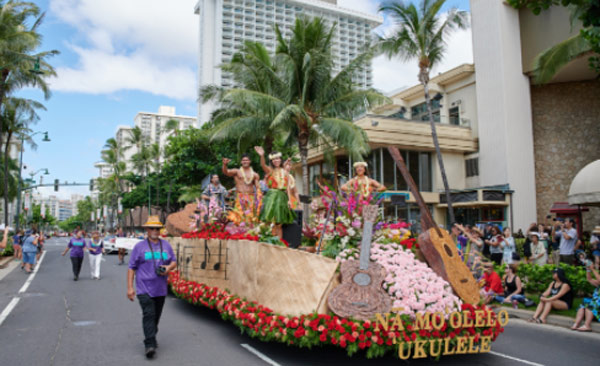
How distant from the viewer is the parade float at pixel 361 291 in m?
5.09

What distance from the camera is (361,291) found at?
535 cm

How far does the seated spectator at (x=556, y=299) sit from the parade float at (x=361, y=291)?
3981 mm

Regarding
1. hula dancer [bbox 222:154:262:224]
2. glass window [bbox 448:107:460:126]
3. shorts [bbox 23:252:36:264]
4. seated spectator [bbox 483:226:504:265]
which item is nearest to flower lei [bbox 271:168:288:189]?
hula dancer [bbox 222:154:262:224]

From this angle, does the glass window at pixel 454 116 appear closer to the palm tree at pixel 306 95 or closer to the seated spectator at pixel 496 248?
the palm tree at pixel 306 95

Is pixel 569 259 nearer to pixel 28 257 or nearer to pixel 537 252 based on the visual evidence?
pixel 537 252

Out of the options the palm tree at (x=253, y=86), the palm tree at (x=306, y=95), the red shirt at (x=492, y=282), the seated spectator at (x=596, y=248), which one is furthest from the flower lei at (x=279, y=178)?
the palm tree at (x=253, y=86)

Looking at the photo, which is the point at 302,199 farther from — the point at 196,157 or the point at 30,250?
the point at 196,157

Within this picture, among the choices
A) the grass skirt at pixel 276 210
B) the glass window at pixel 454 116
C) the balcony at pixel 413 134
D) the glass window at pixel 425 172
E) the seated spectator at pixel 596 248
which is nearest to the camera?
the grass skirt at pixel 276 210

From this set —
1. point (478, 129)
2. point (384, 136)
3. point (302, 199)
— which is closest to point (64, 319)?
point (302, 199)

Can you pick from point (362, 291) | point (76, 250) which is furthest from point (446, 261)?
point (76, 250)

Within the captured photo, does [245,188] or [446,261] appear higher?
[245,188]

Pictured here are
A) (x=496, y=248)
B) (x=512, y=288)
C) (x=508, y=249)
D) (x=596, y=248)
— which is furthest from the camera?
(x=496, y=248)

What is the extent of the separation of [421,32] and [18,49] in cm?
1787

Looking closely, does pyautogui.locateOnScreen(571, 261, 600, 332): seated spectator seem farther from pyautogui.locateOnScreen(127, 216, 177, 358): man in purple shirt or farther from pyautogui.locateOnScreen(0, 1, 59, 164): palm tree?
pyautogui.locateOnScreen(0, 1, 59, 164): palm tree
